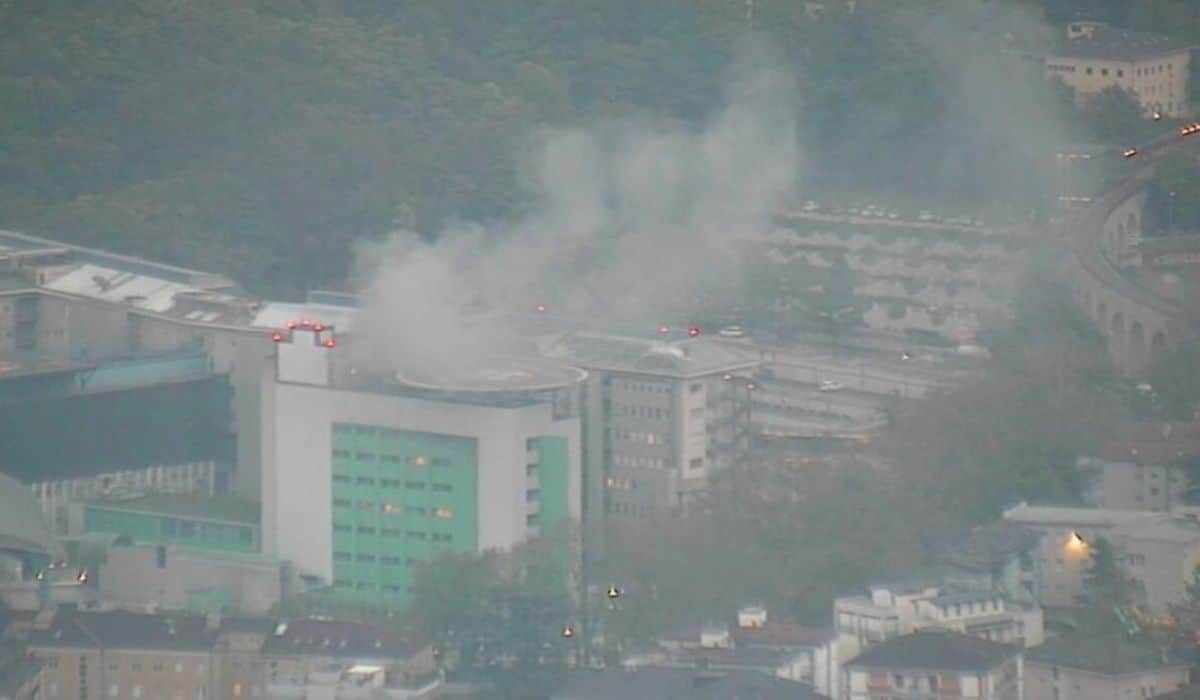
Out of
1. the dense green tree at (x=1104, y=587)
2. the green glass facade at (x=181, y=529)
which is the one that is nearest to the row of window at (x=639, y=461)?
the green glass facade at (x=181, y=529)

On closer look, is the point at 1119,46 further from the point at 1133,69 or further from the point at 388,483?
the point at 388,483

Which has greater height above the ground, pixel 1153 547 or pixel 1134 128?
pixel 1134 128

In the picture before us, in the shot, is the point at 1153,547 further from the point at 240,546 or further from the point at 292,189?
the point at 292,189

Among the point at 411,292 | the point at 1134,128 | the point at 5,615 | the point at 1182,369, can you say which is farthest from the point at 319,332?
the point at 1134,128

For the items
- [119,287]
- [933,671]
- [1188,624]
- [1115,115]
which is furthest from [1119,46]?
[933,671]

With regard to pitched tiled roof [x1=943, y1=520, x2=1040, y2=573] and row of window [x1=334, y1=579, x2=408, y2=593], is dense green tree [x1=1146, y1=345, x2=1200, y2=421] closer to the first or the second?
pitched tiled roof [x1=943, y1=520, x2=1040, y2=573]

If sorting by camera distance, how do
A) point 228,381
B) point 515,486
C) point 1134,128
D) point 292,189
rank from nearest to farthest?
point 515,486
point 228,381
point 292,189
point 1134,128

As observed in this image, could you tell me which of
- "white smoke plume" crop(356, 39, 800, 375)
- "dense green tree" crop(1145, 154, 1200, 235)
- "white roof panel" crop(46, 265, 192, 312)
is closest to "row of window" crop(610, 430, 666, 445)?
"white smoke plume" crop(356, 39, 800, 375)
